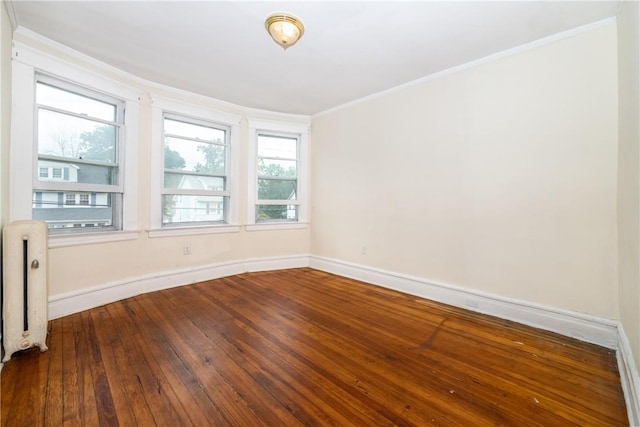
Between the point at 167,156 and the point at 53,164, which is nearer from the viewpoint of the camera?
the point at 53,164

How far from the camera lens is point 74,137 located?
271cm

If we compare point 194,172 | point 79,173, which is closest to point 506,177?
point 194,172

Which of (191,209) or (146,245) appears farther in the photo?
(191,209)

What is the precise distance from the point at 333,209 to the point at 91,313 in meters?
3.08

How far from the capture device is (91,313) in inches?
103

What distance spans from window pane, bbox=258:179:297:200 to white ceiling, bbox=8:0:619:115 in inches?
62.5

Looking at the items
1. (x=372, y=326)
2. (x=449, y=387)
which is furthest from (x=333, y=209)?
(x=449, y=387)

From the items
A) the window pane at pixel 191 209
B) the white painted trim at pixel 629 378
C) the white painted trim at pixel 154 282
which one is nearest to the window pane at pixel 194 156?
the window pane at pixel 191 209

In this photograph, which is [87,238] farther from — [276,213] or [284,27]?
[284,27]

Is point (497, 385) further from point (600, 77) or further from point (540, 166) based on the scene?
point (600, 77)

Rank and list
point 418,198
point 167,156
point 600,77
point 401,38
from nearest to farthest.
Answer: point 600,77 < point 401,38 < point 418,198 < point 167,156

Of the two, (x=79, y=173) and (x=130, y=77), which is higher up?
(x=130, y=77)

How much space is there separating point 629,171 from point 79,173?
4512 millimetres

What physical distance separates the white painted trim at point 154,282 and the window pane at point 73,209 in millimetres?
683
